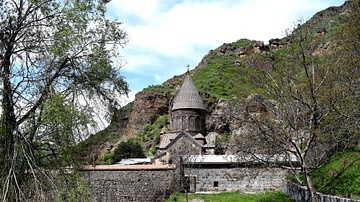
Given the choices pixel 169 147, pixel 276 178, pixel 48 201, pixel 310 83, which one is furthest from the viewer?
pixel 169 147

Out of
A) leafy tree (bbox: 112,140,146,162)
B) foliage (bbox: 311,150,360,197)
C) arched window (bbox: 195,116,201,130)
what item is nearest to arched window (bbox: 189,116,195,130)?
arched window (bbox: 195,116,201,130)

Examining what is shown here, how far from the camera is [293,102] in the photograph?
1525 centimetres

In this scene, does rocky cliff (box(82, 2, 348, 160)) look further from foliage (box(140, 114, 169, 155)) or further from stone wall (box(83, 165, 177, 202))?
stone wall (box(83, 165, 177, 202))

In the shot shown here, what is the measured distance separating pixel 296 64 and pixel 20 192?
486 inches

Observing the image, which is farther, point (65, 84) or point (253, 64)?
point (253, 64)

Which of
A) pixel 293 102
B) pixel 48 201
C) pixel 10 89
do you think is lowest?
pixel 48 201

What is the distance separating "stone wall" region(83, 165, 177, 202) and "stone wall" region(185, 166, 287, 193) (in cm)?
181

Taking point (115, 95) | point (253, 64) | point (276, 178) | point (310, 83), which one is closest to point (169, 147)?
point (276, 178)

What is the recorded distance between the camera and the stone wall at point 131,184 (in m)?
21.9

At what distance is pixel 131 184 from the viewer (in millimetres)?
21891

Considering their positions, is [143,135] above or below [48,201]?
above

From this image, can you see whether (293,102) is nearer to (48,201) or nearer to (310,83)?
(310,83)

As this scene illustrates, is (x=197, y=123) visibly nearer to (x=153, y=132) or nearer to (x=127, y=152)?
(x=127, y=152)

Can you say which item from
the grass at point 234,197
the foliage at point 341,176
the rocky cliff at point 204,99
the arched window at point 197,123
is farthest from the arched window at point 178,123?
the foliage at point 341,176
